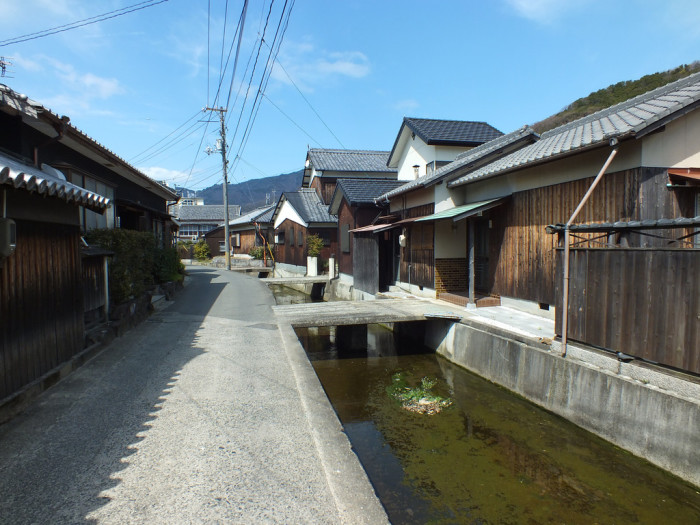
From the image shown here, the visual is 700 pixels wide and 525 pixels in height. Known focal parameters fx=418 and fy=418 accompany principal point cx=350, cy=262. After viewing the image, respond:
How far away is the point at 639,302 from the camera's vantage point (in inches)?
213

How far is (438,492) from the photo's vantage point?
16.5 feet

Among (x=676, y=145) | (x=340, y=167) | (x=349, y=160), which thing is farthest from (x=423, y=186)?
(x=349, y=160)

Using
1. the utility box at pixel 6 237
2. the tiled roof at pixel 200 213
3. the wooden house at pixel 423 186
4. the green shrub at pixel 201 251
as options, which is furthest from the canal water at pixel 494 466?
the tiled roof at pixel 200 213

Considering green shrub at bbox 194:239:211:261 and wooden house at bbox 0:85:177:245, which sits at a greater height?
wooden house at bbox 0:85:177:245

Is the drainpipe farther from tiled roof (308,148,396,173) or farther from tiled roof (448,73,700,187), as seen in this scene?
tiled roof (308,148,396,173)

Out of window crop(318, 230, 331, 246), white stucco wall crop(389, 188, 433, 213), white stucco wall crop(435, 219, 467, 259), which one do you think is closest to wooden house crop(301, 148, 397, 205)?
window crop(318, 230, 331, 246)

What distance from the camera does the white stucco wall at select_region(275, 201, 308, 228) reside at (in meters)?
25.1

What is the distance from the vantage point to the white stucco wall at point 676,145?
6.81 m

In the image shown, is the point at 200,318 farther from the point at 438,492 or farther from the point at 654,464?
the point at 654,464

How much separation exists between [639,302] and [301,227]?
68.0 feet

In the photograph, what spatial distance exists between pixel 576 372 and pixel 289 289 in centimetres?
1998

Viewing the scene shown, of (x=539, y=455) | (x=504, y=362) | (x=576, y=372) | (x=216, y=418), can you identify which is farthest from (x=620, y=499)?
(x=216, y=418)

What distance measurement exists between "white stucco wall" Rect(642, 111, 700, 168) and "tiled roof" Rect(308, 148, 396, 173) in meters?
21.7

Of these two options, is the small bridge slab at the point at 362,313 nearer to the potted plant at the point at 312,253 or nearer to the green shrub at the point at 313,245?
the potted plant at the point at 312,253
